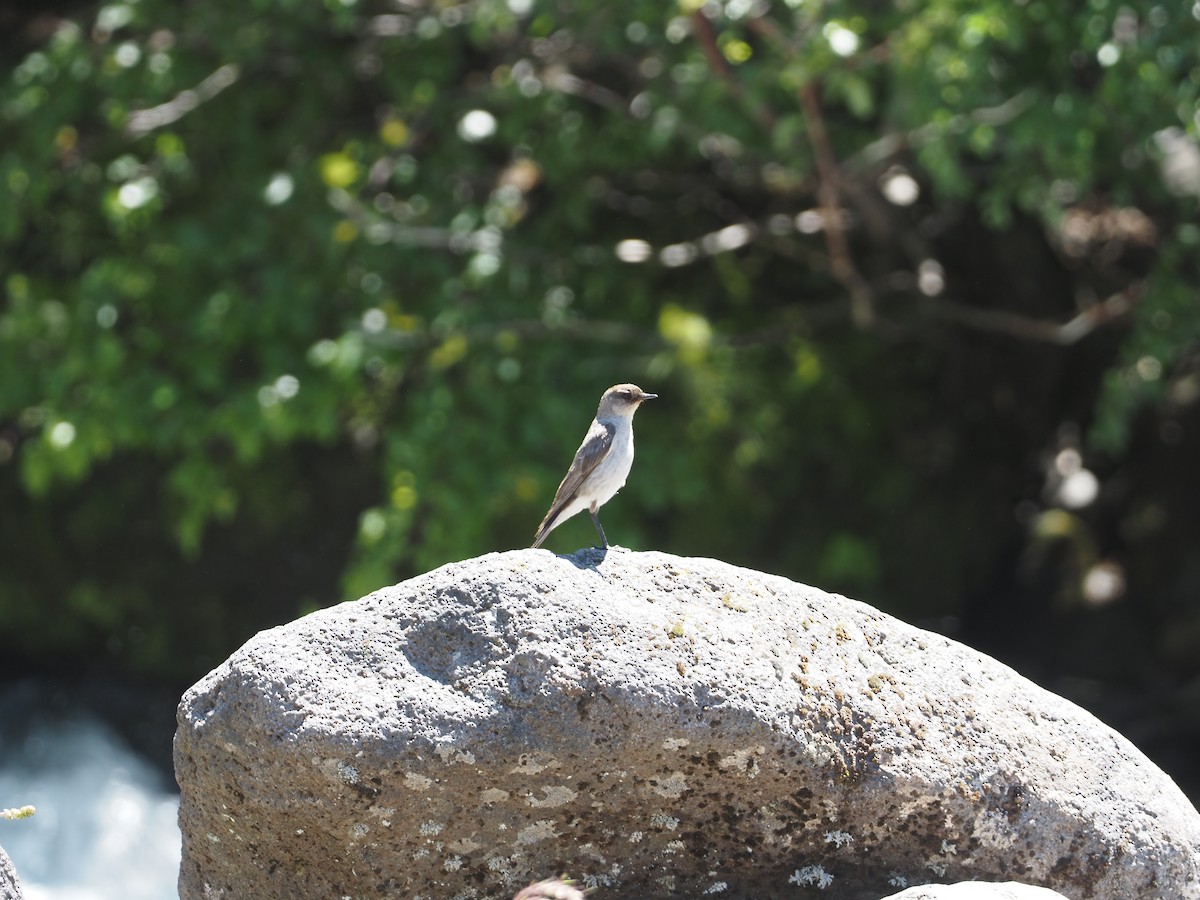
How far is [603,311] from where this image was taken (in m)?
9.56

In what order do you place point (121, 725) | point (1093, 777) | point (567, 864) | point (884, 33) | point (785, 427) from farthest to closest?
point (121, 725) < point (785, 427) < point (884, 33) < point (1093, 777) < point (567, 864)

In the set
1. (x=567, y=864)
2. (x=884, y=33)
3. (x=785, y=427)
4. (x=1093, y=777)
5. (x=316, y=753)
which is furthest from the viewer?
(x=785, y=427)

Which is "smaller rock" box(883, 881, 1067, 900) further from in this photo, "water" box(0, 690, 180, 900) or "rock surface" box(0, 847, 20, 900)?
"water" box(0, 690, 180, 900)

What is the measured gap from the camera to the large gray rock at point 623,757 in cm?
396

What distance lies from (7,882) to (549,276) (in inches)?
231

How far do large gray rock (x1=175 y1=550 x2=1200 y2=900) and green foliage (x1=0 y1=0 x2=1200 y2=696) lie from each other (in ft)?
12.3

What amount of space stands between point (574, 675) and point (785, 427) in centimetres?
639

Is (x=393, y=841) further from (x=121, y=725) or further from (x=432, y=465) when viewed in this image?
(x=121, y=725)

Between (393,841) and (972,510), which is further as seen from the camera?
(972,510)

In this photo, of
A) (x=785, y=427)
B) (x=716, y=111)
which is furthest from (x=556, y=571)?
(x=785, y=427)

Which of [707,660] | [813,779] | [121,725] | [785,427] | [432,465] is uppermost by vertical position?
[707,660]

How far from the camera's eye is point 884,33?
27.1ft

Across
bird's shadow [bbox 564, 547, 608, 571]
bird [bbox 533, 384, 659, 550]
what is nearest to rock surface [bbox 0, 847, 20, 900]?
bird's shadow [bbox 564, 547, 608, 571]

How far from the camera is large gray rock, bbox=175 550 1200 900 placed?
13.0 feet
